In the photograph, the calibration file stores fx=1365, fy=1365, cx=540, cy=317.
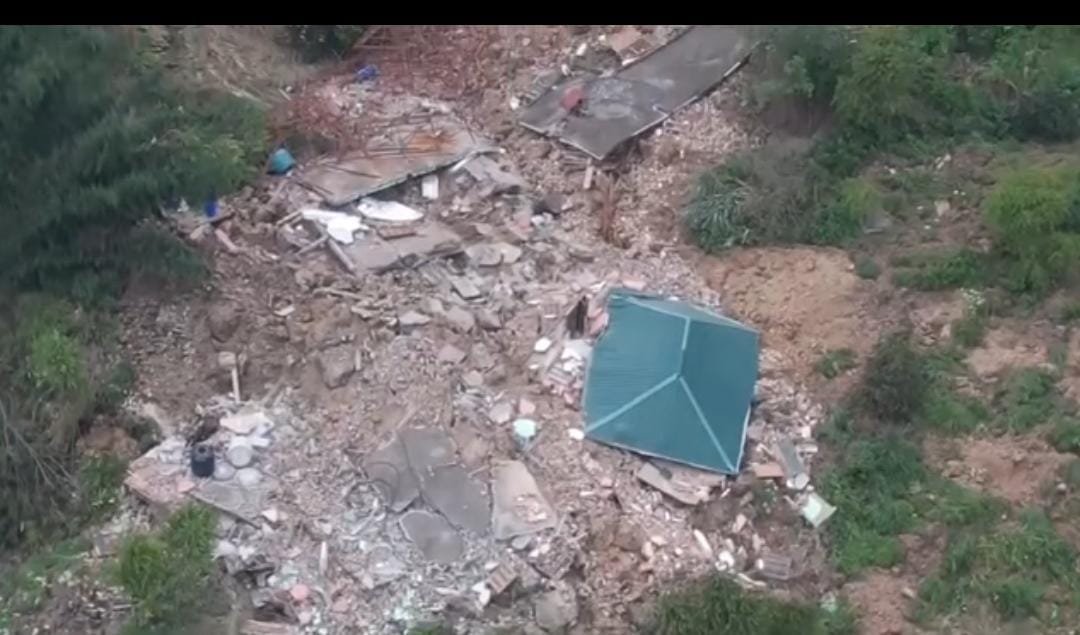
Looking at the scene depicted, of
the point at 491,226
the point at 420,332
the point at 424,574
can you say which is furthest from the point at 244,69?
the point at 424,574

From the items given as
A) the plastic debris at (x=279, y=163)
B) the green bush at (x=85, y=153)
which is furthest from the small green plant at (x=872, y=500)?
the plastic debris at (x=279, y=163)

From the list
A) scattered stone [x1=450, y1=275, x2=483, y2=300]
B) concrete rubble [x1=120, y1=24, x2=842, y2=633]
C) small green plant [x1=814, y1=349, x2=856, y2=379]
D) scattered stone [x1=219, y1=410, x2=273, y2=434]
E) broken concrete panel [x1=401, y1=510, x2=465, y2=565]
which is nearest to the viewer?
concrete rubble [x1=120, y1=24, x2=842, y2=633]

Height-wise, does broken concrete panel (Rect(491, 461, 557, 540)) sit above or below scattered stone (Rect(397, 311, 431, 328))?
below

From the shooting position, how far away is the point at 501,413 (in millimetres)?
7168

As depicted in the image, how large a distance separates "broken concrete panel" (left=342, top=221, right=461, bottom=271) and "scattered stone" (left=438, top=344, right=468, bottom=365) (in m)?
0.65

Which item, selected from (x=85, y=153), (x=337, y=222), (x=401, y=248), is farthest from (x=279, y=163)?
(x=85, y=153)

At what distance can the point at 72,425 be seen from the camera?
6.58m

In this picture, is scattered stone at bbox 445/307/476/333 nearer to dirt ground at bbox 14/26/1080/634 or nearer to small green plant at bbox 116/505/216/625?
dirt ground at bbox 14/26/1080/634

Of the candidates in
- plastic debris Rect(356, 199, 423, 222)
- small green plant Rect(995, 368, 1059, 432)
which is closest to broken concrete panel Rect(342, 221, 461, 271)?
plastic debris Rect(356, 199, 423, 222)

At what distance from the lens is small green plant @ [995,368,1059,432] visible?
7152 mm

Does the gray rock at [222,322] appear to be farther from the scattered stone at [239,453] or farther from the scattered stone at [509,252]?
the scattered stone at [509,252]

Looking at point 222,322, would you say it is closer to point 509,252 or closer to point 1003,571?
point 509,252

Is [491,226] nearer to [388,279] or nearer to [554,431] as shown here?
[388,279]

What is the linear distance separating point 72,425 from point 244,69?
321cm
